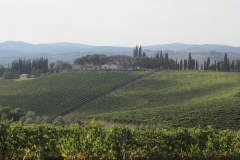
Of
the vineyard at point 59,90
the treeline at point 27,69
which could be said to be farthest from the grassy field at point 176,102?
the treeline at point 27,69

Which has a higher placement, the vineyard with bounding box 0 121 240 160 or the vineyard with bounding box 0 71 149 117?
the vineyard with bounding box 0 121 240 160

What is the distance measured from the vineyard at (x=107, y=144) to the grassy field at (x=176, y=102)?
25848 mm

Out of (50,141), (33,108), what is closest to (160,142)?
(50,141)

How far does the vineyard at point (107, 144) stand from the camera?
13781 mm

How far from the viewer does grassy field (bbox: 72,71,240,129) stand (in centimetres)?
4547

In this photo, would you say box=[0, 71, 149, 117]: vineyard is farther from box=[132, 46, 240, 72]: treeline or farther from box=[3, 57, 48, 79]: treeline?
box=[3, 57, 48, 79]: treeline

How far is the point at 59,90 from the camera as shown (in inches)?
2899

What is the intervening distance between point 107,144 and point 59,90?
2396 inches

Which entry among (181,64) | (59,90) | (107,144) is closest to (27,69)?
(59,90)

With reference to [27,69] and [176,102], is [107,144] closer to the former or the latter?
[176,102]

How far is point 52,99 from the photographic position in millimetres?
67000

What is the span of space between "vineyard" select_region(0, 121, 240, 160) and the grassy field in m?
25.8

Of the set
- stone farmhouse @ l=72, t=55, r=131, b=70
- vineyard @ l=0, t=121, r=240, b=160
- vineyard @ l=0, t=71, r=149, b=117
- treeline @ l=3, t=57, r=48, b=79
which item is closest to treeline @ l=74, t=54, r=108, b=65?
stone farmhouse @ l=72, t=55, r=131, b=70

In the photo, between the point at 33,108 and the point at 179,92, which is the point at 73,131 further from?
the point at 179,92
